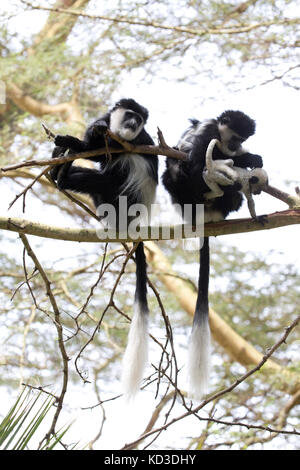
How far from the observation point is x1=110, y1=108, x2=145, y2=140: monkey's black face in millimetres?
2527

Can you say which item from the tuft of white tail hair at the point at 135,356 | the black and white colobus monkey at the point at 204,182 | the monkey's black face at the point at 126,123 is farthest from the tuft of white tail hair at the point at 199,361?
the monkey's black face at the point at 126,123

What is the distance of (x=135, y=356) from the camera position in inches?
94.4

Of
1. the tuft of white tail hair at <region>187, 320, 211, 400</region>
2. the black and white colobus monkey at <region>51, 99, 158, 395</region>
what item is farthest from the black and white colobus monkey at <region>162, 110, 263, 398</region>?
the black and white colobus monkey at <region>51, 99, 158, 395</region>

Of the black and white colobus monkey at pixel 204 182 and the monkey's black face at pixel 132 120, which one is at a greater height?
the monkey's black face at pixel 132 120

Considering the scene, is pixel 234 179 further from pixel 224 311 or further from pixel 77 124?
pixel 224 311

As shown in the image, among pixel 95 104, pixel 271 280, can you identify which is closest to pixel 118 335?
pixel 271 280

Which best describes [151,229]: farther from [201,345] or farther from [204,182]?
[201,345]

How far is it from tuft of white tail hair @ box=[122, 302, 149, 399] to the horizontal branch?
0.56 meters

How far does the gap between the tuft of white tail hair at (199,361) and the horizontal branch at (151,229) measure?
0.59 m

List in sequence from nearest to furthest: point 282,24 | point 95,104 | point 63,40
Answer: point 282,24, point 95,104, point 63,40

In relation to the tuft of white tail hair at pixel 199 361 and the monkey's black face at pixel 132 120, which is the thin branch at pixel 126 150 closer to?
the monkey's black face at pixel 132 120

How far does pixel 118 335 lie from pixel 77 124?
1.75 m

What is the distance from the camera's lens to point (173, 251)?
5812mm

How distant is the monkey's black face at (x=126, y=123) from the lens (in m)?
2.53
